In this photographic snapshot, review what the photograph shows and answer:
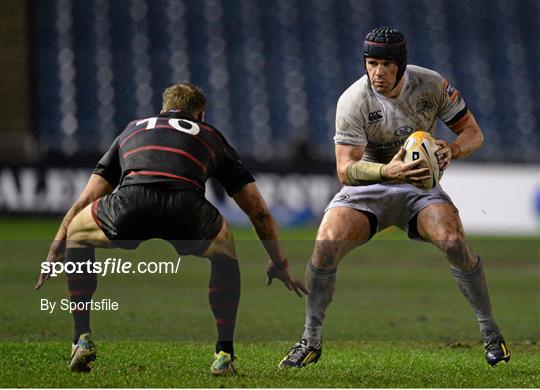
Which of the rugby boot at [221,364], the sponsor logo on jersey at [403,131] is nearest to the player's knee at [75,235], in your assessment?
the rugby boot at [221,364]

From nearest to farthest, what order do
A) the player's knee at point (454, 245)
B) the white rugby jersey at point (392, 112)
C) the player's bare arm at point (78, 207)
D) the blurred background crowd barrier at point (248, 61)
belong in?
the player's bare arm at point (78, 207) → the player's knee at point (454, 245) → the white rugby jersey at point (392, 112) → the blurred background crowd barrier at point (248, 61)

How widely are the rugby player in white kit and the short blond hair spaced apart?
0.97 metres

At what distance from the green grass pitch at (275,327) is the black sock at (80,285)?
28cm

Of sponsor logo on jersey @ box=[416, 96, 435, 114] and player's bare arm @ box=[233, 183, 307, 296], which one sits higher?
sponsor logo on jersey @ box=[416, 96, 435, 114]

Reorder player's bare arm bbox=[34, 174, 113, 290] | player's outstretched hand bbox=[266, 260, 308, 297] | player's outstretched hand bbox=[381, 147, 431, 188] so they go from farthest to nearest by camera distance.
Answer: player's outstretched hand bbox=[266, 260, 308, 297] < player's outstretched hand bbox=[381, 147, 431, 188] < player's bare arm bbox=[34, 174, 113, 290]

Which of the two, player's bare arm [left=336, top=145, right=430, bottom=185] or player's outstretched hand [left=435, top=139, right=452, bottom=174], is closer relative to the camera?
player's bare arm [left=336, top=145, right=430, bottom=185]

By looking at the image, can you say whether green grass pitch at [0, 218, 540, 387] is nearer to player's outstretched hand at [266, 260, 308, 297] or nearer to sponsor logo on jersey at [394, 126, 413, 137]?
player's outstretched hand at [266, 260, 308, 297]

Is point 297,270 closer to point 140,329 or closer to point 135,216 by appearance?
point 140,329

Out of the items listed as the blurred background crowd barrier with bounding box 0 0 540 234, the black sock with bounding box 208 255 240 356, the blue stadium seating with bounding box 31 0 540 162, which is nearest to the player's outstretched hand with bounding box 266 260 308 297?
the black sock with bounding box 208 255 240 356

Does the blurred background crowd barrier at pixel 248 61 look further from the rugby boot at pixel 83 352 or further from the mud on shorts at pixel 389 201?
the rugby boot at pixel 83 352

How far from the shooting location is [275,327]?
9.50 metres

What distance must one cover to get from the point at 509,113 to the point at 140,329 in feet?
59.1

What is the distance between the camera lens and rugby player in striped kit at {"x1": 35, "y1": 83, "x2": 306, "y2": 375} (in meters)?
6.39

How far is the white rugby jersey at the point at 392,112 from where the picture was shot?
7199 millimetres
